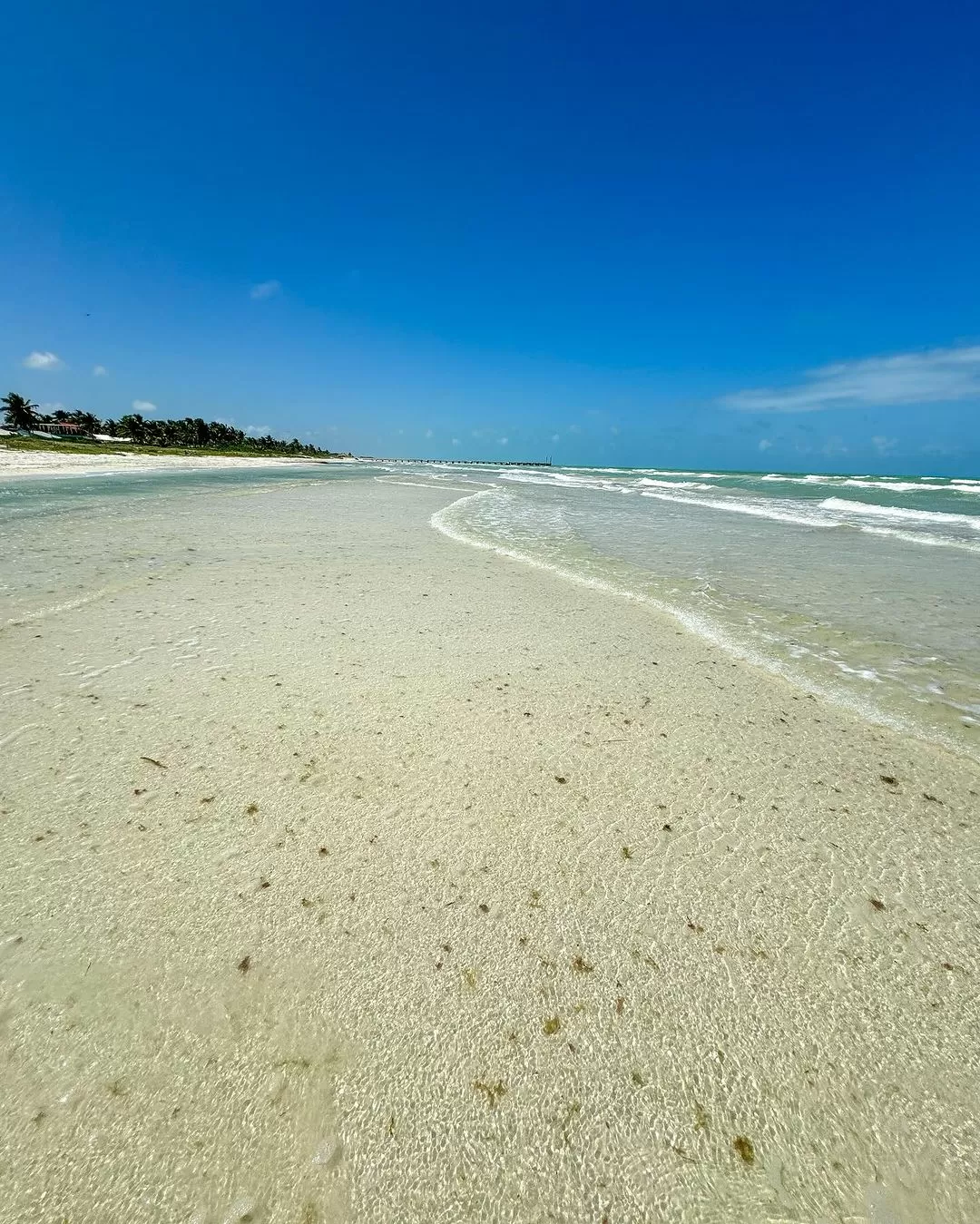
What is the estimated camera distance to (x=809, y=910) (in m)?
2.27

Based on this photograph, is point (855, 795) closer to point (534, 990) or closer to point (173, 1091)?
point (534, 990)

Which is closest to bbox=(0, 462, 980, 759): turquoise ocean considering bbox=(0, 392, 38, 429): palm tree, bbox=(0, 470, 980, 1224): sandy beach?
bbox=(0, 470, 980, 1224): sandy beach

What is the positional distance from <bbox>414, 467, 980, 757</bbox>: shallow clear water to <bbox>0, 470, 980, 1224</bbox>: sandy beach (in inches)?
33.7

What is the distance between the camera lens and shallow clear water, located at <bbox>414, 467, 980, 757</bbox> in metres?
4.55

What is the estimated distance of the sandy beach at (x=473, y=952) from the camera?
4.76 ft

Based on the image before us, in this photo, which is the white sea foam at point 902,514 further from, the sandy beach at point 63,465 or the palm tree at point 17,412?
the palm tree at point 17,412

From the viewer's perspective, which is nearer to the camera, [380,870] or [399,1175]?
[399,1175]

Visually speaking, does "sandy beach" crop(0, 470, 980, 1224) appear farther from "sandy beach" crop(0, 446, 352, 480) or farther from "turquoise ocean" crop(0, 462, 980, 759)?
"sandy beach" crop(0, 446, 352, 480)

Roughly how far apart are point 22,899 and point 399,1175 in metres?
1.88

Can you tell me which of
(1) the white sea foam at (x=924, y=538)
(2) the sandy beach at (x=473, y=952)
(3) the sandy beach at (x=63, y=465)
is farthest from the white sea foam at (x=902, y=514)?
(3) the sandy beach at (x=63, y=465)

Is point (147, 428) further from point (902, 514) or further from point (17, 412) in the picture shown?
point (902, 514)

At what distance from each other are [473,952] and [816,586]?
8053 mm

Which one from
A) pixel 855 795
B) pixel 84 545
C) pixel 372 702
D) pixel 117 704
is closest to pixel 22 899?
pixel 117 704

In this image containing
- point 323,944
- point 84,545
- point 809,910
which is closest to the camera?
point 323,944
